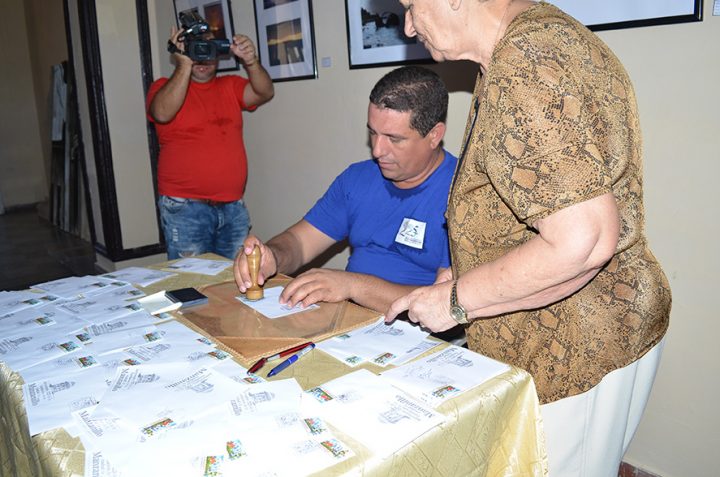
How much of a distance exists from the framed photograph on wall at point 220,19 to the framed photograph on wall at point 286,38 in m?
0.33

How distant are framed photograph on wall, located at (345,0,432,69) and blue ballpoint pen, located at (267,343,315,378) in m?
1.63

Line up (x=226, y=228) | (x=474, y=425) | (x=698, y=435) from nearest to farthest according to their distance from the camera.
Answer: (x=474, y=425) < (x=698, y=435) < (x=226, y=228)

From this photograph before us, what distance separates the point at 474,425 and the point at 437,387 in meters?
0.10

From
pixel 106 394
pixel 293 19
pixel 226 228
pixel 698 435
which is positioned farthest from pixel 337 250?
pixel 106 394

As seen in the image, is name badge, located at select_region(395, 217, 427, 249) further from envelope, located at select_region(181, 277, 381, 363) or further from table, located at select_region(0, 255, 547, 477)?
table, located at select_region(0, 255, 547, 477)

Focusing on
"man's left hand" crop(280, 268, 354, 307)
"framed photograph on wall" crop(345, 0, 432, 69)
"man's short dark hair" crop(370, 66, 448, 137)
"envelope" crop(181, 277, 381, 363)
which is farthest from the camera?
"framed photograph on wall" crop(345, 0, 432, 69)

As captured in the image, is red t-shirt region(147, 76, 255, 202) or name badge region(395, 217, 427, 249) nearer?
name badge region(395, 217, 427, 249)

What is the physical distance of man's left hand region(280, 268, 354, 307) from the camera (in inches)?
62.2

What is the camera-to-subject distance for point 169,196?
3.23m

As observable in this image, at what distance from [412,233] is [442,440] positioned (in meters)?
0.99

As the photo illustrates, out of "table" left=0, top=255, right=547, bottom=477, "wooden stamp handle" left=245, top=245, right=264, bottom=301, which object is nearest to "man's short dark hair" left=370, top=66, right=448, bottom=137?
"wooden stamp handle" left=245, top=245, right=264, bottom=301

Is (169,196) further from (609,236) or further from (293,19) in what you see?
(609,236)

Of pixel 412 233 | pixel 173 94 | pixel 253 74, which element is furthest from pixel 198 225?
pixel 412 233

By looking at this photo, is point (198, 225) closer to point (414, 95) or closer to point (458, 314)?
point (414, 95)
